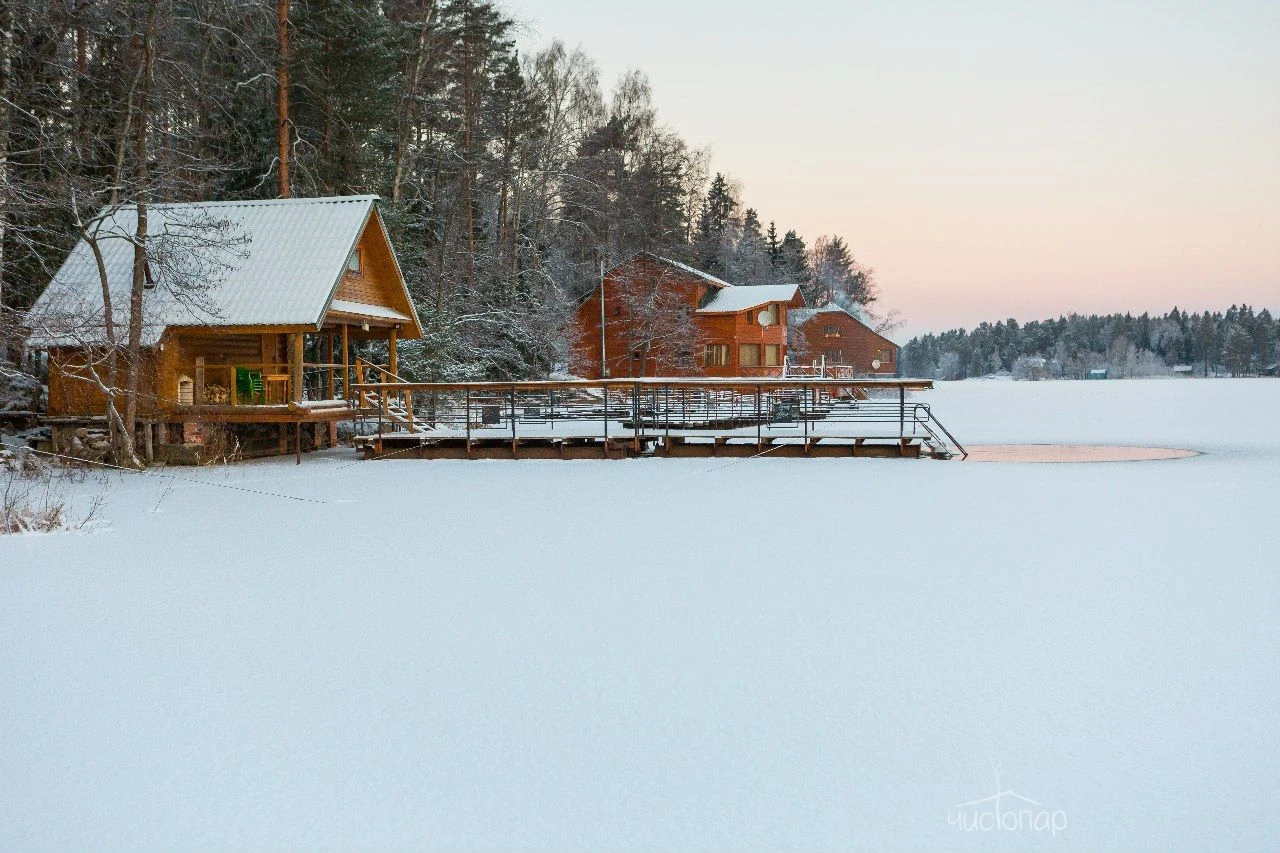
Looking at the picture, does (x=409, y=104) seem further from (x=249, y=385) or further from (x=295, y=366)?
(x=295, y=366)

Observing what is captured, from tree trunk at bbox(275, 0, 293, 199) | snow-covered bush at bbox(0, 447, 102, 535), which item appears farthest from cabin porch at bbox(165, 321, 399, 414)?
tree trunk at bbox(275, 0, 293, 199)

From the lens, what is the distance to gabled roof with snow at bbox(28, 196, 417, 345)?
18344mm

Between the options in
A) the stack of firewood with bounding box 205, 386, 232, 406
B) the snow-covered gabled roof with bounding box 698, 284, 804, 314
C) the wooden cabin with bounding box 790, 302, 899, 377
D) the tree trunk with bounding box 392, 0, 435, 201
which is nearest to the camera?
the stack of firewood with bounding box 205, 386, 232, 406

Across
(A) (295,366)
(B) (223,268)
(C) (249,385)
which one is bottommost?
(C) (249,385)

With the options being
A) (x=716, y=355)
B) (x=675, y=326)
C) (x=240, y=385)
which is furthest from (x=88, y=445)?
(x=716, y=355)

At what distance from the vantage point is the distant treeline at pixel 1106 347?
15175cm

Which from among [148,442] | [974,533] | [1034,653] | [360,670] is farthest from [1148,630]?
[148,442]

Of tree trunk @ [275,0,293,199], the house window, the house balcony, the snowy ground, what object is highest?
tree trunk @ [275,0,293,199]

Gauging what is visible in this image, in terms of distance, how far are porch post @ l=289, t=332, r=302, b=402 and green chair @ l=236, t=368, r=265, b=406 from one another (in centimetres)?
167

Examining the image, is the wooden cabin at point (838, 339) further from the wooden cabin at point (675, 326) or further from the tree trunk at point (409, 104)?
the tree trunk at point (409, 104)

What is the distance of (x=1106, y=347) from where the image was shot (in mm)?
167250

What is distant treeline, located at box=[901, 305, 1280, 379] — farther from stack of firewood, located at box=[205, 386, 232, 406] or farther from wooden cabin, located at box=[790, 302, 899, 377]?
stack of firewood, located at box=[205, 386, 232, 406]

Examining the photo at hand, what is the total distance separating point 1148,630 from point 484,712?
15.4 ft

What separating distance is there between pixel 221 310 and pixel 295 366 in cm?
195
